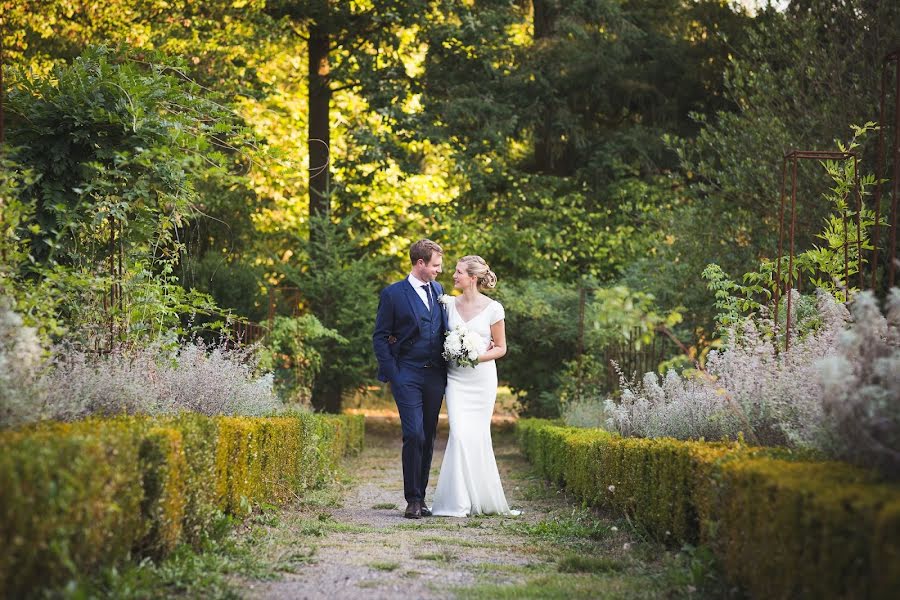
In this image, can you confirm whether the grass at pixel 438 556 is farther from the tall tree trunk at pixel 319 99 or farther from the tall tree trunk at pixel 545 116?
the tall tree trunk at pixel 545 116

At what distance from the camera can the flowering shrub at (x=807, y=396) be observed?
3.93 meters

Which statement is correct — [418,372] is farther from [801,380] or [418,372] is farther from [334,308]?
[334,308]

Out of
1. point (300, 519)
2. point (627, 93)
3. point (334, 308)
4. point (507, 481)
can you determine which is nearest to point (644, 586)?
point (300, 519)

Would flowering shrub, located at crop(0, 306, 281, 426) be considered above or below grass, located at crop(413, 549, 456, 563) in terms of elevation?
above

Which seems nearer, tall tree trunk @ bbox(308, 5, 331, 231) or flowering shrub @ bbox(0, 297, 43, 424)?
flowering shrub @ bbox(0, 297, 43, 424)

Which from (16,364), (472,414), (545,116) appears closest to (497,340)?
(472,414)

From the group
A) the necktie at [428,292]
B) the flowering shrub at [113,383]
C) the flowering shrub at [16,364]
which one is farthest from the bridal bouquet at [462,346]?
the flowering shrub at [16,364]

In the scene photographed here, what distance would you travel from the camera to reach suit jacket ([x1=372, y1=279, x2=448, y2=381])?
26.7ft

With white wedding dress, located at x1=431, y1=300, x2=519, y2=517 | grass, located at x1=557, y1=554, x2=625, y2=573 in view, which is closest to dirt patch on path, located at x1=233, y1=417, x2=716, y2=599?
grass, located at x1=557, y1=554, x2=625, y2=573

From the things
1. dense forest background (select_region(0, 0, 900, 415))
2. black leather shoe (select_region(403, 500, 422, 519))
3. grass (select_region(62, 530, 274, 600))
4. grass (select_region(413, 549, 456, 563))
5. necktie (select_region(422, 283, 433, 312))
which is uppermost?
dense forest background (select_region(0, 0, 900, 415))

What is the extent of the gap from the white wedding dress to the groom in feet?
0.59

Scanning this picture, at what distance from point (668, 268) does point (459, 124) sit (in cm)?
552

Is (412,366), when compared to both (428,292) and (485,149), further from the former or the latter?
(485,149)

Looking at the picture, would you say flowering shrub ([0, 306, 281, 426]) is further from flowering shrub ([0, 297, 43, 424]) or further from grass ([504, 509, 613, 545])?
grass ([504, 509, 613, 545])
